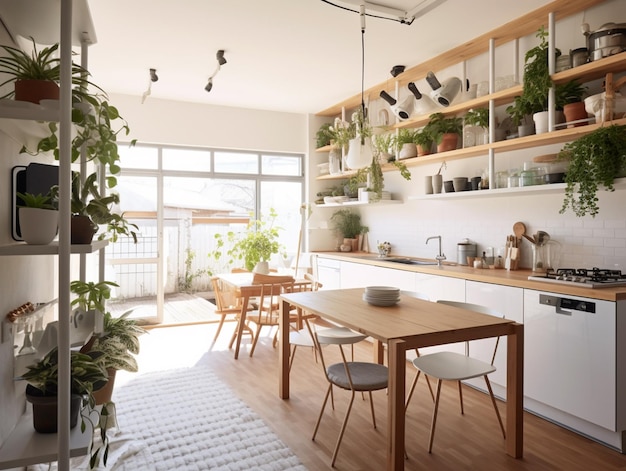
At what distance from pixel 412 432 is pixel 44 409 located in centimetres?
215

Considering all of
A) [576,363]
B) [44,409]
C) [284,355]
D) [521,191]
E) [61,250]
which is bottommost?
[284,355]

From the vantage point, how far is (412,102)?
4883 mm

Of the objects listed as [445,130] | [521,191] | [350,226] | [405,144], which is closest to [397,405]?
[521,191]

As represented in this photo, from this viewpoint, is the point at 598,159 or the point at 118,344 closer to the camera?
the point at 118,344

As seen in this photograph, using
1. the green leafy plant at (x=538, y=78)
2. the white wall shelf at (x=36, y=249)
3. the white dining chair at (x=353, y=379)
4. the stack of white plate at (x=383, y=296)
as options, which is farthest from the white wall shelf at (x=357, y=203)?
the white wall shelf at (x=36, y=249)

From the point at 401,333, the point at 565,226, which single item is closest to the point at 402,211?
the point at 565,226

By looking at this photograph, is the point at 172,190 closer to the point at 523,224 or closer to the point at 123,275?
the point at 123,275

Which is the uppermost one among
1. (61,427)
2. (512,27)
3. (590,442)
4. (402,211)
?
(512,27)

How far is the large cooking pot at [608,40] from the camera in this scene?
308 centimetres

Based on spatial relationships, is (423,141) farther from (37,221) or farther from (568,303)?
(37,221)

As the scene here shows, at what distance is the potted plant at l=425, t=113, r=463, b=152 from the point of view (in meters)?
4.54

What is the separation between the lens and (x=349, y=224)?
21.6 feet

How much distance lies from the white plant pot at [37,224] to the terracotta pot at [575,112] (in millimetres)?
3303

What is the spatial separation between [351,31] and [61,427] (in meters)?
3.44
